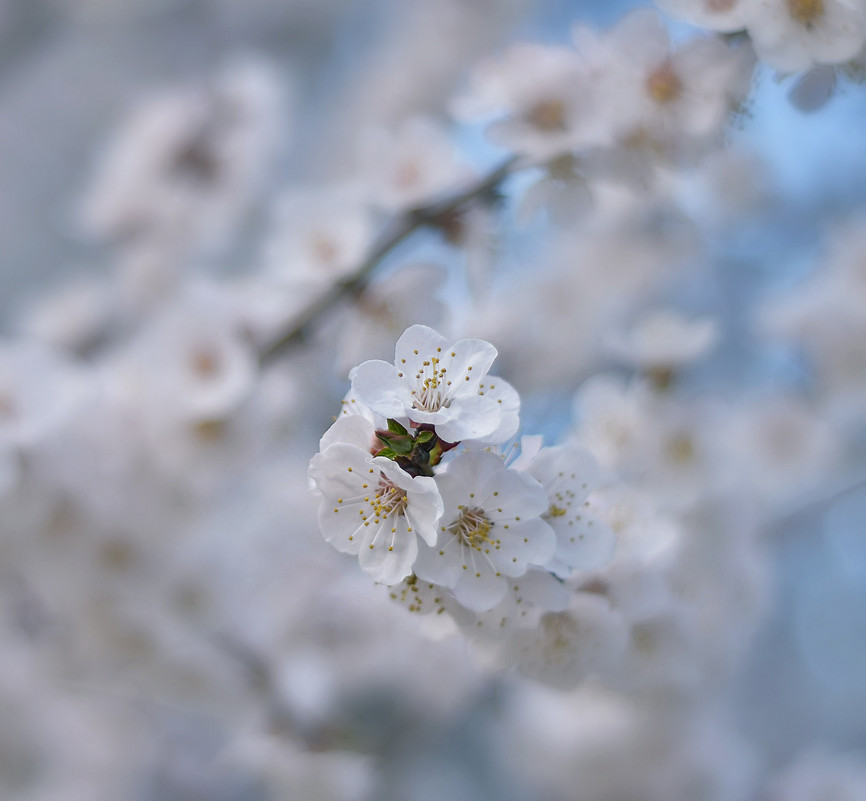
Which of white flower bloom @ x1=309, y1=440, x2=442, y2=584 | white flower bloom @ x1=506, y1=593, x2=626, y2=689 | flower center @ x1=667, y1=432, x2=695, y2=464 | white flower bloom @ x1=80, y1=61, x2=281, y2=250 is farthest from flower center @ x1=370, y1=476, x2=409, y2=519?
white flower bloom @ x1=80, y1=61, x2=281, y2=250

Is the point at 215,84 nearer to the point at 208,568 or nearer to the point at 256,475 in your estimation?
the point at 256,475

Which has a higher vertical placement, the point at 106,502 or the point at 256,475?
the point at 256,475

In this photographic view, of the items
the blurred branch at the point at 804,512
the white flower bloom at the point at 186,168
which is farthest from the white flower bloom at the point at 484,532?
the white flower bloom at the point at 186,168

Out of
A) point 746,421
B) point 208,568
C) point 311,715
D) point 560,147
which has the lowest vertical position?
point 311,715

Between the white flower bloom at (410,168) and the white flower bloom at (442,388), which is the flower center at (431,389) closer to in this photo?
the white flower bloom at (442,388)

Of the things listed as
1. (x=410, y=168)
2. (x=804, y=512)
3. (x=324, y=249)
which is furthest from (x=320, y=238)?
(x=804, y=512)

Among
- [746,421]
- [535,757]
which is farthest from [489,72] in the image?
[535,757]
